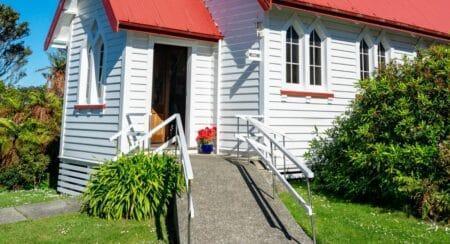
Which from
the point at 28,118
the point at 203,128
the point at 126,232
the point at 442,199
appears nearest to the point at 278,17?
the point at 203,128

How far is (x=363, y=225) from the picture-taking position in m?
7.27

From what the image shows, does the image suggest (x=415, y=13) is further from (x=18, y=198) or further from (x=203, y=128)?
(x=18, y=198)

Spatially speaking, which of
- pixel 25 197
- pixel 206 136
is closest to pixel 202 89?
pixel 206 136

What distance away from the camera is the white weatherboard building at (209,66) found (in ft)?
34.6

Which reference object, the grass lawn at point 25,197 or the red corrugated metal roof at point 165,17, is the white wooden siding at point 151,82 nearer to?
the red corrugated metal roof at point 165,17

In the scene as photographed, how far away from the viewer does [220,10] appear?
11.9 meters

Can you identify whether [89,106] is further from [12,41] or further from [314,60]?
[12,41]

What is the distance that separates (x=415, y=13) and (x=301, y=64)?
21.1 ft

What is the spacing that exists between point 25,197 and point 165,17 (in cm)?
670

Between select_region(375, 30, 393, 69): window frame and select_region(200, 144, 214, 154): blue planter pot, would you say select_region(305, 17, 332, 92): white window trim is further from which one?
select_region(200, 144, 214, 154): blue planter pot

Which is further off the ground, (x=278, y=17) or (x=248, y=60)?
(x=278, y=17)

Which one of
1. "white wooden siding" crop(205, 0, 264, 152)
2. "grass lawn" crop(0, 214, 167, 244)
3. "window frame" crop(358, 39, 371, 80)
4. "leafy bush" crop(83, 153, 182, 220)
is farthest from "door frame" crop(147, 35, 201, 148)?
"window frame" crop(358, 39, 371, 80)

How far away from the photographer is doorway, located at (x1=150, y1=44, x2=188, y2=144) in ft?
39.1

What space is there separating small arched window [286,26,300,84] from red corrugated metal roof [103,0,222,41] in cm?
196
